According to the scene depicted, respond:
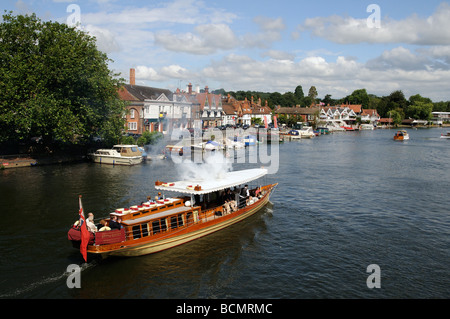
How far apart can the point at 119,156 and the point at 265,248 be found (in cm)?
3667

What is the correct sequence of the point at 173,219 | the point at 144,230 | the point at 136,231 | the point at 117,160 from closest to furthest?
the point at 136,231
the point at 144,230
the point at 173,219
the point at 117,160

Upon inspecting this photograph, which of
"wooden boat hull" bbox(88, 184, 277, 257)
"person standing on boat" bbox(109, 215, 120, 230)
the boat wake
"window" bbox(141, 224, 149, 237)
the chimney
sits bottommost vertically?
the boat wake

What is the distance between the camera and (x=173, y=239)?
77.7 ft

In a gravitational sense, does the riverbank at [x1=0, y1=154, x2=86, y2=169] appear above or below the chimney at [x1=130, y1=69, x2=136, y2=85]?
below

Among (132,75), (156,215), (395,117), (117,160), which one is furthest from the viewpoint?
(395,117)

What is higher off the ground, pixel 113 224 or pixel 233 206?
pixel 113 224

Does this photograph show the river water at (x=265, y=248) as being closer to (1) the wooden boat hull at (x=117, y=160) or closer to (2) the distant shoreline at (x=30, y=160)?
(2) the distant shoreline at (x=30, y=160)

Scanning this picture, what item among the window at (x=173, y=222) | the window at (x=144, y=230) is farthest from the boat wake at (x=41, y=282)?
the window at (x=173, y=222)

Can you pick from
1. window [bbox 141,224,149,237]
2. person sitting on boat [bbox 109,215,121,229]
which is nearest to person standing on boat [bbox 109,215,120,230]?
person sitting on boat [bbox 109,215,121,229]

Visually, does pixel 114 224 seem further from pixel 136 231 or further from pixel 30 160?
pixel 30 160

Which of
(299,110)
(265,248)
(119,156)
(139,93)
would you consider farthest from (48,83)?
(299,110)

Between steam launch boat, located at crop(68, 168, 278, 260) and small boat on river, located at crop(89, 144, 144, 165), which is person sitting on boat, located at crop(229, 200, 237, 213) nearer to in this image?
steam launch boat, located at crop(68, 168, 278, 260)

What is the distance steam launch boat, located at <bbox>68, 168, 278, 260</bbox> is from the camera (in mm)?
20688

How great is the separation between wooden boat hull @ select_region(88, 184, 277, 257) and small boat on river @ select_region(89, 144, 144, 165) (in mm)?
30254
